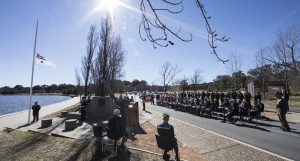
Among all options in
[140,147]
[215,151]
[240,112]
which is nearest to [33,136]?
[140,147]

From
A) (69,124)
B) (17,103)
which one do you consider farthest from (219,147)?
(17,103)

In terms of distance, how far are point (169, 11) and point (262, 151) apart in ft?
29.2

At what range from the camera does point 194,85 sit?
257ft

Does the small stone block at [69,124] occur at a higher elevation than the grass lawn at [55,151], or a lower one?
higher

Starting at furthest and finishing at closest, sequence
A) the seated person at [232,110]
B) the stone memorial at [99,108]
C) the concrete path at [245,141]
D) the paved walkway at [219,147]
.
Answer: the stone memorial at [99,108], the seated person at [232,110], the concrete path at [245,141], the paved walkway at [219,147]

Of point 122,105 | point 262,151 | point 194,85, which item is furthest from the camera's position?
point 194,85

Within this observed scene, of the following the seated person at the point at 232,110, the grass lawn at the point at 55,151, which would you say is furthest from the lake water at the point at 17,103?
the seated person at the point at 232,110

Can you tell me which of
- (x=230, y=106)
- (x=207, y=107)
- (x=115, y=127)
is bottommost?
(x=115, y=127)

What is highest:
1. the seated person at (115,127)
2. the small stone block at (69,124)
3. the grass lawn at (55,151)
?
the seated person at (115,127)

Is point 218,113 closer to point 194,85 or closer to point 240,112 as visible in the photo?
point 240,112

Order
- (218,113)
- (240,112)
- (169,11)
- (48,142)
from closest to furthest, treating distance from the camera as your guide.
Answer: (169,11)
(48,142)
(240,112)
(218,113)

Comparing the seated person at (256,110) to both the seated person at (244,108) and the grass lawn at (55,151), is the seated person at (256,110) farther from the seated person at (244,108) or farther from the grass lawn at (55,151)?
the grass lawn at (55,151)

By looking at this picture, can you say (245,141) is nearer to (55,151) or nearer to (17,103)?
(55,151)

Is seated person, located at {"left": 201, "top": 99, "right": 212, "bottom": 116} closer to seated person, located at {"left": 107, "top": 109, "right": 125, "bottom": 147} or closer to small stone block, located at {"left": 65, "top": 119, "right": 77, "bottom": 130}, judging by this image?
small stone block, located at {"left": 65, "top": 119, "right": 77, "bottom": 130}
